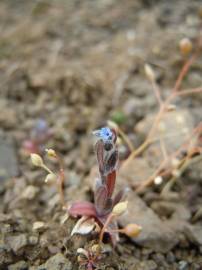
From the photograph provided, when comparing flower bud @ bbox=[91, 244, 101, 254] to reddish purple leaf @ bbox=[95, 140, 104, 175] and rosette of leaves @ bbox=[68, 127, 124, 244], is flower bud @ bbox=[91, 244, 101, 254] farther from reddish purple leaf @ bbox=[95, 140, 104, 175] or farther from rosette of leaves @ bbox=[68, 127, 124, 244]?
reddish purple leaf @ bbox=[95, 140, 104, 175]

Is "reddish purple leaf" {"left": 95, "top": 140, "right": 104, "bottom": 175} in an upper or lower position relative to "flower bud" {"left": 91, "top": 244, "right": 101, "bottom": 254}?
upper

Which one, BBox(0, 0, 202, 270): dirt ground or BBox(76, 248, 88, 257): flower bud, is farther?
BBox(0, 0, 202, 270): dirt ground

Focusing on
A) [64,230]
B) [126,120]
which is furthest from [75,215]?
[126,120]

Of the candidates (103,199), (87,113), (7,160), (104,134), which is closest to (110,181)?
(103,199)

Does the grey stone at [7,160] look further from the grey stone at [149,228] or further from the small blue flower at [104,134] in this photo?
the small blue flower at [104,134]

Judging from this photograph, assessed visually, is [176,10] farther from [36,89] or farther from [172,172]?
[172,172]

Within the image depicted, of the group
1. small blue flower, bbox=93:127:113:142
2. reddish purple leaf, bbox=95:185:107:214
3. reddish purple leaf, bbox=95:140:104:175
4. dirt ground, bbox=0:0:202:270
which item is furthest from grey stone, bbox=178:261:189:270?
small blue flower, bbox=93:127:113:142

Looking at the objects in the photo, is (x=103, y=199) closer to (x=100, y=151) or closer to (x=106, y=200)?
(x=106, y=200)
